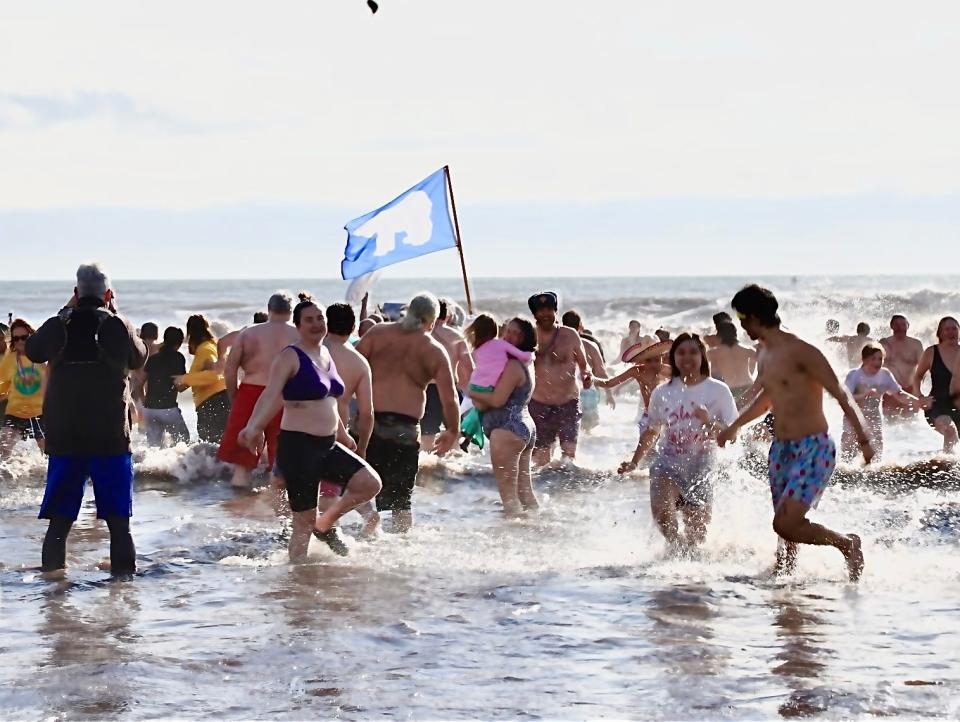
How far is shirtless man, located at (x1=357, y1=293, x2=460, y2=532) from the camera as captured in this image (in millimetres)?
9695

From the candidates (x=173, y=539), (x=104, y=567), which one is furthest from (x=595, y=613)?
(x=173, y=539)

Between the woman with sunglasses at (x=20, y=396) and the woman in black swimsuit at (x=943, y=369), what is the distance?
8.54 meters

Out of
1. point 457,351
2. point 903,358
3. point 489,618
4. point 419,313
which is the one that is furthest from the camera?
point 903,358

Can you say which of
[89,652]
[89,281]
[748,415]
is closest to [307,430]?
[89,281]

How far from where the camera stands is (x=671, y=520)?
344 inches

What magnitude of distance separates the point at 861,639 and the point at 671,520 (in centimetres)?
227

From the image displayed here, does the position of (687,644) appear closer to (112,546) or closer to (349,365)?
(349,365)

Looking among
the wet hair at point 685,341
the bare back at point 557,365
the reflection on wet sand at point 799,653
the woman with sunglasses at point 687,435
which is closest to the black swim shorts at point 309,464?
the woman with sunglasses at point 687,435

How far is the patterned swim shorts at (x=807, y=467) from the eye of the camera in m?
7.73

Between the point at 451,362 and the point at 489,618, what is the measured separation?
556cm

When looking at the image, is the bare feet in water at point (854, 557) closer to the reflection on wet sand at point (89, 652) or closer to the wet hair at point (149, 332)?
the reflection on wet sand at point (89, 652)

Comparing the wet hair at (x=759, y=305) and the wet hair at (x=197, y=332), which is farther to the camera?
the wet hair at (x=197, y=332)

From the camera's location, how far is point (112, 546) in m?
8.27

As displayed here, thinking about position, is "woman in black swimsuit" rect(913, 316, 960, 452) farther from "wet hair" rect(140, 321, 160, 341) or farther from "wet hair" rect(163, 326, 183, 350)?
"wet hair" rect(140, 321, 160, 341)
